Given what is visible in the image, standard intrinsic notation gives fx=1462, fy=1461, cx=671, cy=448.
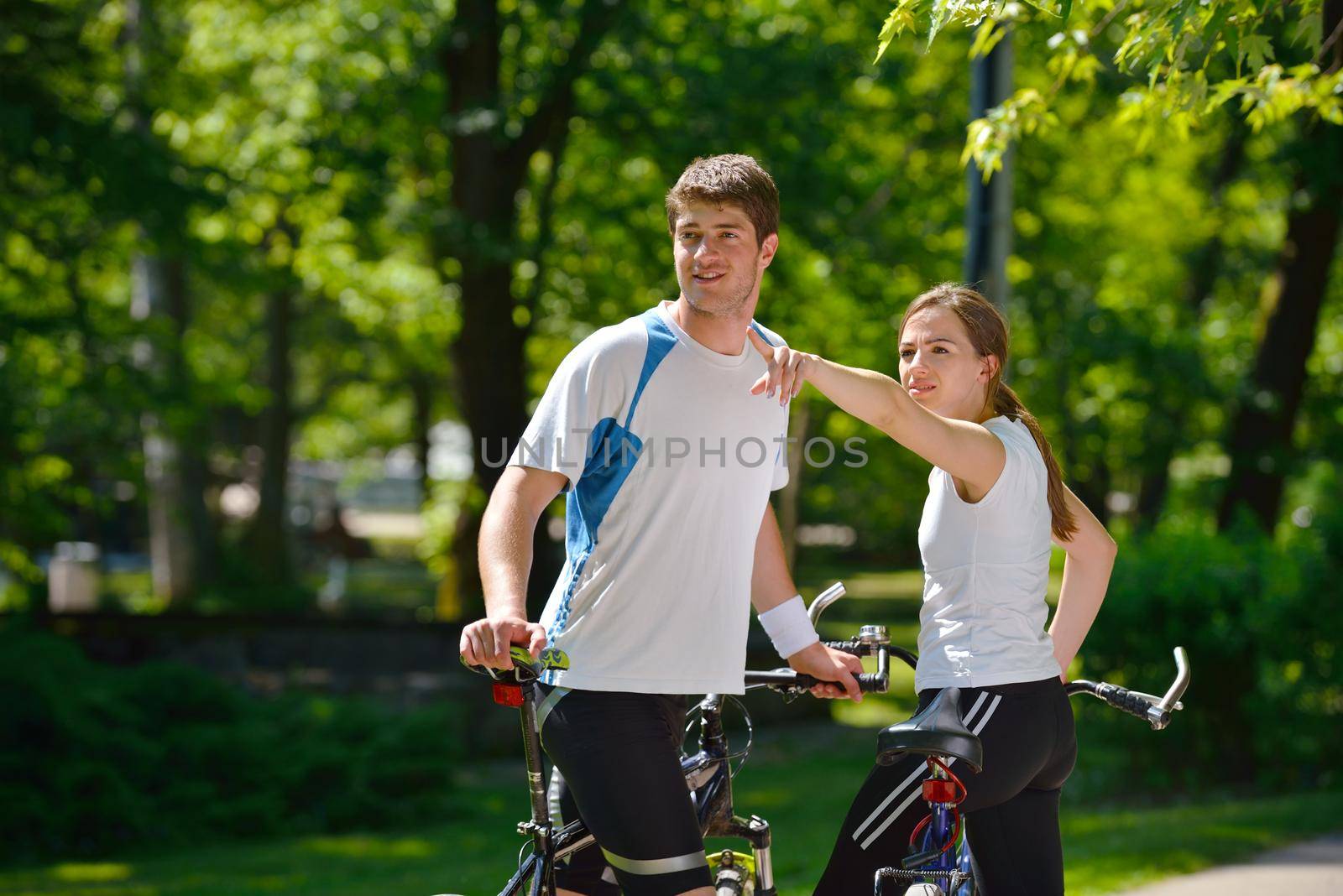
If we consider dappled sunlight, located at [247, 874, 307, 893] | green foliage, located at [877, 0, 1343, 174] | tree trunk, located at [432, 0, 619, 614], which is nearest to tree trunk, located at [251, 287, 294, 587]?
tree trunk, located at [432, 0, 619, 614]

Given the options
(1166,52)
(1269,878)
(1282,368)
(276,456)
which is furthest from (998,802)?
(276,456)

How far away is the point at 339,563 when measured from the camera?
1342 inches

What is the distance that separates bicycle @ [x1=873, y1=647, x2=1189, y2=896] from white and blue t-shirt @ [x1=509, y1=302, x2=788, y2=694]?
393 mm

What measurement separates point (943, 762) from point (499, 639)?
1.01 metres

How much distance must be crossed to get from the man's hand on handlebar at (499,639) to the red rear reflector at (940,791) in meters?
0.89

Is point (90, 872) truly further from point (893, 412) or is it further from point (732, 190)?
point (893, 412)

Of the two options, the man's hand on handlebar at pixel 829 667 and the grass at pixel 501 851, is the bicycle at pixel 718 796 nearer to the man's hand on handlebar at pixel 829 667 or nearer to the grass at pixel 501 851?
the man's hand on handlebar at pixel 829 667

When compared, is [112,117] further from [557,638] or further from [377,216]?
[557,638]

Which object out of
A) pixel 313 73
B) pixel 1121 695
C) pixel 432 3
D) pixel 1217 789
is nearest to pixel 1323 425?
pixel 1217 789

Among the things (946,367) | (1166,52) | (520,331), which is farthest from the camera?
(520,331)

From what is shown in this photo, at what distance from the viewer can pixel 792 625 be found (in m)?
3.63

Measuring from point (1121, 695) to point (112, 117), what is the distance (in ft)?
32.7

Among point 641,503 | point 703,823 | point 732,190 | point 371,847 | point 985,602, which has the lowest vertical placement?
point 371,847

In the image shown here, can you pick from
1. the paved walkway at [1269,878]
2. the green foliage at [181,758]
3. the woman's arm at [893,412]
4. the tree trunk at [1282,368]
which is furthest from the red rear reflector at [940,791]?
the tree trunk at [1282,368]
